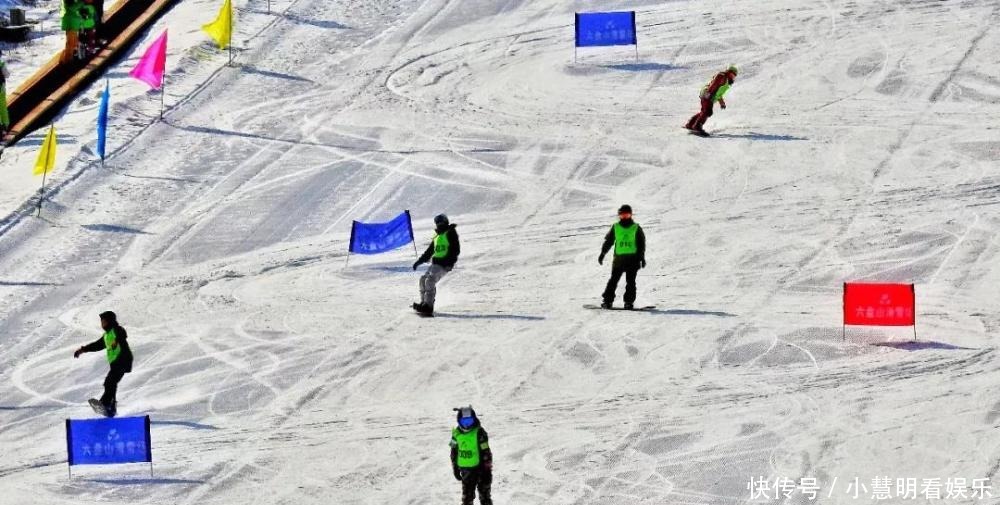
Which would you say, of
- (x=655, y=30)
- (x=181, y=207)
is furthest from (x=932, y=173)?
(x=181, y=207)

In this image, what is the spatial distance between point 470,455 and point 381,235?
300 inches

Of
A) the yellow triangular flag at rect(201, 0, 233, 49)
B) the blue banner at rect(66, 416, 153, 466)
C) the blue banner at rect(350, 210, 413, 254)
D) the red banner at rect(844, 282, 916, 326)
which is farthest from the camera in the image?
the yellow triangular flag at rect(201, 0, 233, 49)

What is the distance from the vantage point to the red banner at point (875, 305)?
22.5 metres

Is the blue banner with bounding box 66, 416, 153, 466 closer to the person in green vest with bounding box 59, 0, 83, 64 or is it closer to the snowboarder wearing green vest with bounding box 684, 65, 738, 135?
the snowboarder wearing green vest with bounding box 684, 65, 738, 135

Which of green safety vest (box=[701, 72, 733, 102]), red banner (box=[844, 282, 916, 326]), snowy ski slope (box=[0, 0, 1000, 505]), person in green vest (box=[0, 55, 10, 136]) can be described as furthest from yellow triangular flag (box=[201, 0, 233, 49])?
red banner (box=[844, 282, 916, 326])

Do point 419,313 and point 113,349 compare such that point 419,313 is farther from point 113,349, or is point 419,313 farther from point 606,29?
point 606,29

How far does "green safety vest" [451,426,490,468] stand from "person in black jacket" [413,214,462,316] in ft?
18.7

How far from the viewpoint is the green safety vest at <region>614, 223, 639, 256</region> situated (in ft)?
76.9

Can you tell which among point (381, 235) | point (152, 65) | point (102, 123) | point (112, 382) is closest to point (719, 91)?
point (381, 235)

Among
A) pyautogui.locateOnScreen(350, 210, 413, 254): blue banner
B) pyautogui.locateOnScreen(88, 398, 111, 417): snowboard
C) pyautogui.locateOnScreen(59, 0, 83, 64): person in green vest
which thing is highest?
pyautogui.locateOnScreen(59, 0, 83, 64): person in green vest

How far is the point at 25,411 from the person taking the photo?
2188 centimetres

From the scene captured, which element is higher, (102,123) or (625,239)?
(102,123)

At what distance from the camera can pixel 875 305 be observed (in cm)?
2258

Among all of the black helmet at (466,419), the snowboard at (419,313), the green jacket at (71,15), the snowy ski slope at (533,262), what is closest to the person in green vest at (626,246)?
the snowy ski slope at (533,262)
